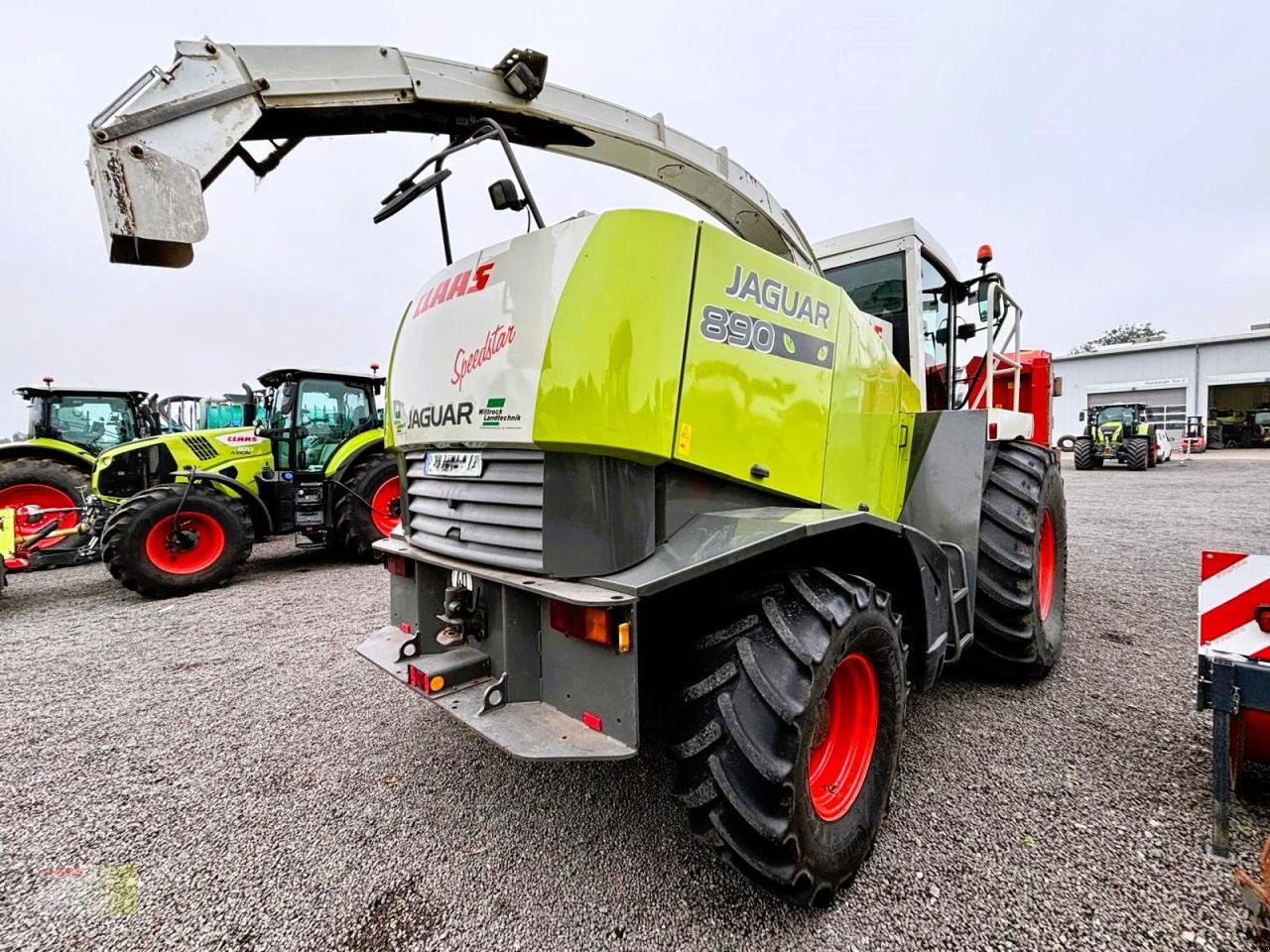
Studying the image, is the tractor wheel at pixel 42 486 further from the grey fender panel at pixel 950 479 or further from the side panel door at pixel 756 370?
the grey fender panel at pixel 950 479

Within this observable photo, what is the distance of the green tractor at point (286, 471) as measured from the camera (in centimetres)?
655

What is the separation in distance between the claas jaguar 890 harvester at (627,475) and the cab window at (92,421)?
9.29 m

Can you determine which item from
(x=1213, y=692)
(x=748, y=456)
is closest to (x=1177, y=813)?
(x=1213, y=692)

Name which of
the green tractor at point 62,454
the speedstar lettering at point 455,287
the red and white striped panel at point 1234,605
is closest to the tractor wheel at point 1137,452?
the red and white striped panel at point 1234,605

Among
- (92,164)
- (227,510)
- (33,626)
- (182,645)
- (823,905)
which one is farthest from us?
(227,510)

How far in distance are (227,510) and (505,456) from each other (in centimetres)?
566

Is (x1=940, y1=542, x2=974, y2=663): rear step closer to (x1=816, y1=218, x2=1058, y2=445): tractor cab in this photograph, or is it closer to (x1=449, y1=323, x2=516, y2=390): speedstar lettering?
(x1=816, y1=218, x2=1058, y2=445): tractor cab

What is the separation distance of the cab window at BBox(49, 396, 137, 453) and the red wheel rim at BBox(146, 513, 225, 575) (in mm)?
4874

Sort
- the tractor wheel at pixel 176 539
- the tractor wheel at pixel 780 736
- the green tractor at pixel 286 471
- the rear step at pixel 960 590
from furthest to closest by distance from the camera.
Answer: the green tractor at pixel 286 471
the tractor wheel at pixel 176 539
the rear step at pixel 960 590
the tractor wheel at pixel 780 736

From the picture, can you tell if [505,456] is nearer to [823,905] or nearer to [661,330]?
[661,330]

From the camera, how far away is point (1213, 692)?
2092 millimetres

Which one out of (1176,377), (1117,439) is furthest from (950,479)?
(1176,377)

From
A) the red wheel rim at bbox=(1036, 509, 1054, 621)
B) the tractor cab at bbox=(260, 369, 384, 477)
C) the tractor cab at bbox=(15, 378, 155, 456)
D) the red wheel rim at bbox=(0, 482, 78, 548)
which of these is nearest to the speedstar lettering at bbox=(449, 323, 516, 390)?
the red wheel rim at bbox=(1036, 509, 1054, 621)

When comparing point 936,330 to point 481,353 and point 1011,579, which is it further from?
point 481,353
